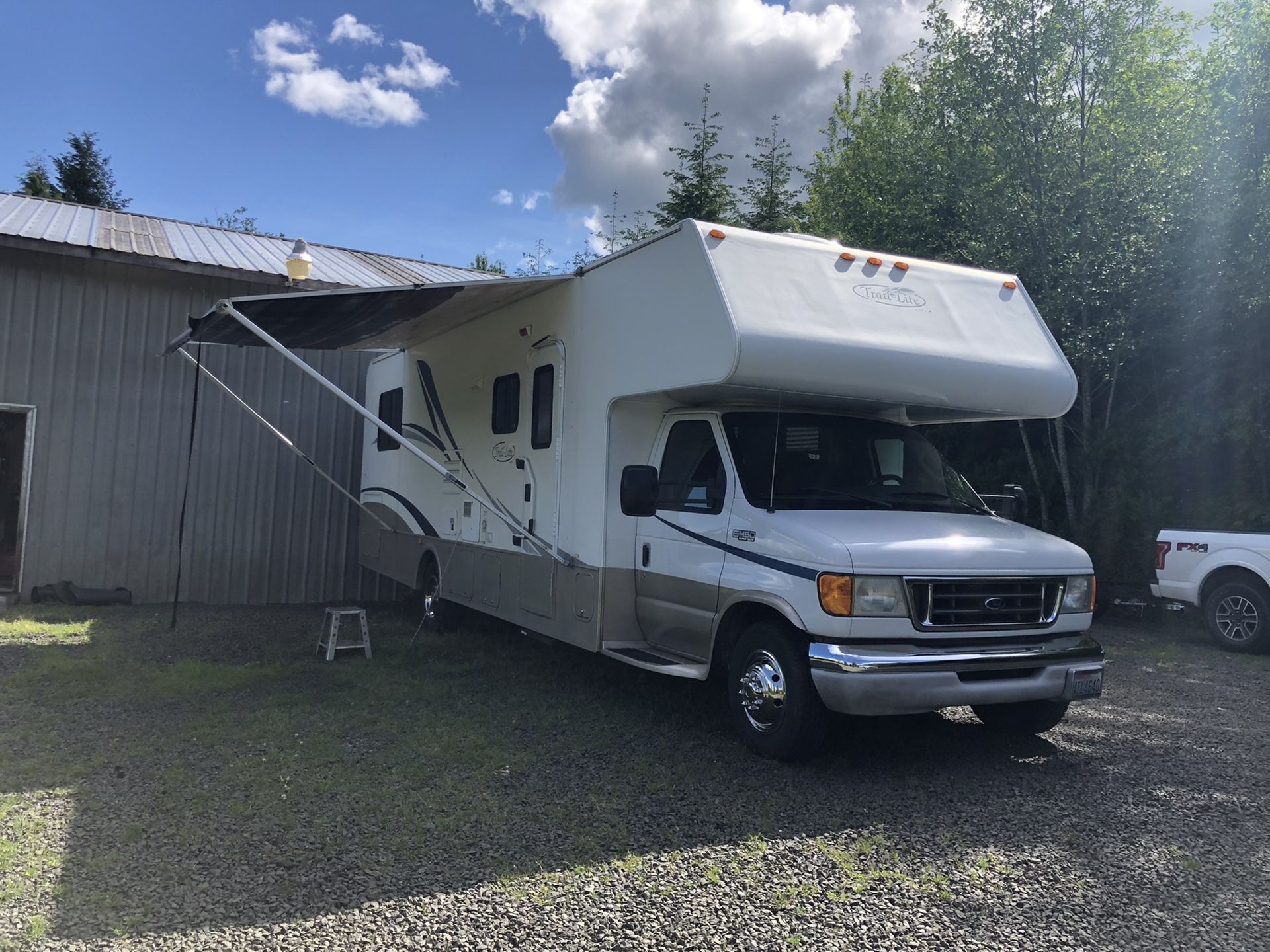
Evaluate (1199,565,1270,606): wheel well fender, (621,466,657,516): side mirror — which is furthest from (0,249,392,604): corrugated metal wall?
(1199,565,1270,606): wheel well fender

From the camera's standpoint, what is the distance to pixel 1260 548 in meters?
9.69

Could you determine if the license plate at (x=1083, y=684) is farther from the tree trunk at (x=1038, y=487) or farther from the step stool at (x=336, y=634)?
the tree trunk at (x=1038, y=487)

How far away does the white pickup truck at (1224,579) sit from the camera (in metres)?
9.68

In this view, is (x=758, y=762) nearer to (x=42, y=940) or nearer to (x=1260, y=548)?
(x=42, y=940)

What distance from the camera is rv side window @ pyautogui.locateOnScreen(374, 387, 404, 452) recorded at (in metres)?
10.1

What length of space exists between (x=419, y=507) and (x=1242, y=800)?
7209 mm

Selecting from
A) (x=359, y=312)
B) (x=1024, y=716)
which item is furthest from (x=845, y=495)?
(x=359, y=312)

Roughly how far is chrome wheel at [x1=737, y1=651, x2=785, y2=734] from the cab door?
405mm

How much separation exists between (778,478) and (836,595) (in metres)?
1.02

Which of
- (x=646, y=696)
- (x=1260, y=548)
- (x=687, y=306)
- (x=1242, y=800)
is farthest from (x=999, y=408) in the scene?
(x=1260, y=548)

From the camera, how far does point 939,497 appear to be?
6102 mm

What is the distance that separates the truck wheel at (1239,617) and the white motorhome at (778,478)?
16.9 ft

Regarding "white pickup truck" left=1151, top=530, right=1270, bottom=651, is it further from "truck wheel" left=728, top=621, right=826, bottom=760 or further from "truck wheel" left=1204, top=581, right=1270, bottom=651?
"truck wheel" left=728, top=621, right=826, bottom=760

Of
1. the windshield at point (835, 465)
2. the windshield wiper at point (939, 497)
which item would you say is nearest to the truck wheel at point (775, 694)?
the windshield at point (835, 465)
